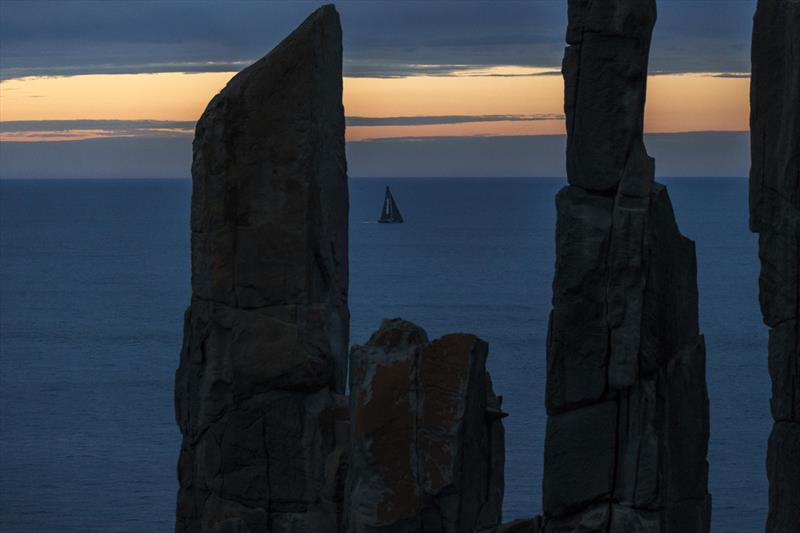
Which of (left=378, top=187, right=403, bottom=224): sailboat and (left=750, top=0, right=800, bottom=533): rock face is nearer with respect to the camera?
(left=750, top=0, right=800, bottom=533): rock face

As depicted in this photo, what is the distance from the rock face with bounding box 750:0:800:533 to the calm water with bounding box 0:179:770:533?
25446 millimetres

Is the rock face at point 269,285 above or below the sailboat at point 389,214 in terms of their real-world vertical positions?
above

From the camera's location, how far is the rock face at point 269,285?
829 inches

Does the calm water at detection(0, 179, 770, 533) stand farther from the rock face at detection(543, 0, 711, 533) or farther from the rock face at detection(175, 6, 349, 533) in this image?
the rock face at detection(543, 0, 711, 533)

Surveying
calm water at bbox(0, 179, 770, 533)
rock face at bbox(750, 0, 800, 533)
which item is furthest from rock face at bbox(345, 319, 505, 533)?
calm water at bbox(0, 179, 770, 533)

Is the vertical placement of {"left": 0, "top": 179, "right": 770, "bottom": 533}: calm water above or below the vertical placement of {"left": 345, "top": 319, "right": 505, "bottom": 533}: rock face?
below

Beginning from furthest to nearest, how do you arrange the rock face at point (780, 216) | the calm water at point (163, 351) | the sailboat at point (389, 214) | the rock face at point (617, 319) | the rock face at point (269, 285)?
1. the sailboat at point (389, 214)
2. the calm water at point (163, 351)
3. the rock face at point (269, 285)
4. the rock face at point (617, 319)
5. the rock face at point (780, 216)

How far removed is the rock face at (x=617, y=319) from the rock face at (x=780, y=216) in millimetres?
895

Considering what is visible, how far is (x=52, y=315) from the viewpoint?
102875mm

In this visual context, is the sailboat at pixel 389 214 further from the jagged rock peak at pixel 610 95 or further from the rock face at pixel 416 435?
the rock face at pixel 416 435

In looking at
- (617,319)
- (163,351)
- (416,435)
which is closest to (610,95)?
(617,319)

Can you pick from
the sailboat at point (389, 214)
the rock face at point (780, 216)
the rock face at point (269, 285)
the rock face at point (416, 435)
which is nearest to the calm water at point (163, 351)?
the sailboat at point (389, 214)

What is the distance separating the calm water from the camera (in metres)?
49.9

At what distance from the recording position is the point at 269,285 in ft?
69.4
